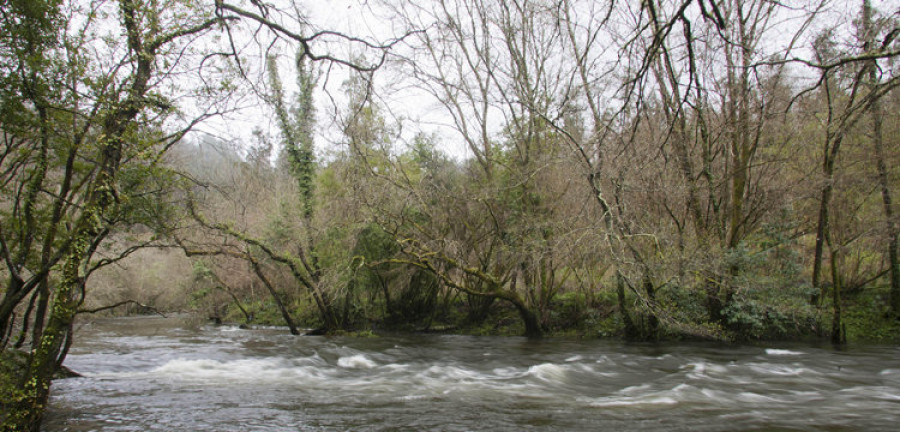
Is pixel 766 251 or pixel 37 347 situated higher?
pixel 766 251

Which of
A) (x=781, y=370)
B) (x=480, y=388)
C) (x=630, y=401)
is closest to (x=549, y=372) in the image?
(x=480, y=388)

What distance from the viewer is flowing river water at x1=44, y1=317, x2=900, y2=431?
6.92 metres

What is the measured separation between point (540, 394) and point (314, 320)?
1595 cm

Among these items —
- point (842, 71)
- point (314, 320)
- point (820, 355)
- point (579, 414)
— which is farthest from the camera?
point (314, 320)

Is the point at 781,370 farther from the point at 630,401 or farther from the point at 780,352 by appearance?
the point at 630,401

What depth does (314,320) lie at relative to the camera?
2273cm

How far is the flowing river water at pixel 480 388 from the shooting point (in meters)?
6.92

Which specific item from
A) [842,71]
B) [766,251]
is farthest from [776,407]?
[842,71]

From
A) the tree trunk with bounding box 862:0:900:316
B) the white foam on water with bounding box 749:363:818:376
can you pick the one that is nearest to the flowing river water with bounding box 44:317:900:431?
the white foam on water with bounding box 749:363:818:376

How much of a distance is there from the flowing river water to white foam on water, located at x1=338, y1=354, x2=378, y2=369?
5cm

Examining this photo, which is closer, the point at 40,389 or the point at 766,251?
the point at 40,389

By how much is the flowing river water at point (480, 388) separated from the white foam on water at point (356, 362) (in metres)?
0.05

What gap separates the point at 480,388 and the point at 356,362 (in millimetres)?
4705

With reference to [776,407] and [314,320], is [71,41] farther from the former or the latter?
[314,320]
